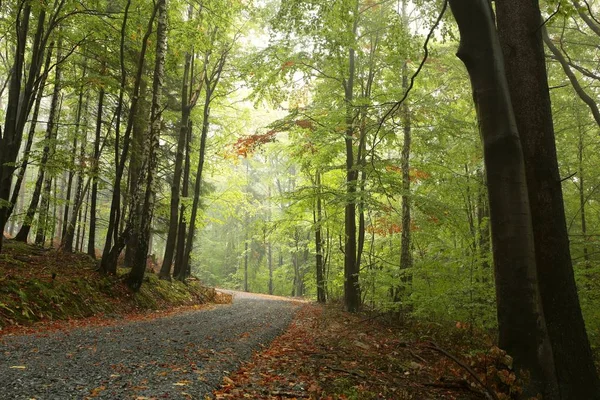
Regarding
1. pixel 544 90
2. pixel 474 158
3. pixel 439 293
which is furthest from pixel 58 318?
pixel 474 158

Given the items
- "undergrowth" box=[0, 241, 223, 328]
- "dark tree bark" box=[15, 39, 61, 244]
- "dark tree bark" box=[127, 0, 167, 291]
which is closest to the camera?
"undergrowth" box=[0, 241, 223, 328]

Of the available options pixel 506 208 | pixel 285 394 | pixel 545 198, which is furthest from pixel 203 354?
pixel 545 198

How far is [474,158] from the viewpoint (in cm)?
1253

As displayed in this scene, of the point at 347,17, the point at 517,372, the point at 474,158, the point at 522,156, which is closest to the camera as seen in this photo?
the point at 517,372

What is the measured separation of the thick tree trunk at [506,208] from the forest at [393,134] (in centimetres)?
2

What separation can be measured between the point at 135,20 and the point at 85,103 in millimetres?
7027

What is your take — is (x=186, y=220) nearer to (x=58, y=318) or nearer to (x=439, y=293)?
(x=58, y=318)

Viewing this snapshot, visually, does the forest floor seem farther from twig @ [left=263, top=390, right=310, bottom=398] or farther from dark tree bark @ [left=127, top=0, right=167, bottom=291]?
dark tree bark @ [left=127, top=0, right=167, bottom=291]

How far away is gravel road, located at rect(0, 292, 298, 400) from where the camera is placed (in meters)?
2.97

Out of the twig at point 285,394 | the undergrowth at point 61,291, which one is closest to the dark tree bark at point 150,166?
the undergrowth at point 61,291

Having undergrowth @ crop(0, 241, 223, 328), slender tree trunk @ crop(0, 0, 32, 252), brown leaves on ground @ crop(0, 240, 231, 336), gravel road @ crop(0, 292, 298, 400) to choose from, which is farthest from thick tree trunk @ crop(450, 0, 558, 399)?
slender tree trunk @ crop(0, 0, 32, 252)

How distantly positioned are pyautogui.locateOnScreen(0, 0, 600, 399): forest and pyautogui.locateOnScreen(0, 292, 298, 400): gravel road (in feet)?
10.4

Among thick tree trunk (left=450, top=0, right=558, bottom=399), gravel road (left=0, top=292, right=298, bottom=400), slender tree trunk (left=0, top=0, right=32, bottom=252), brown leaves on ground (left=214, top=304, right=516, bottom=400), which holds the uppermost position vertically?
slender tree trunk (left=0, top=0, right=32, bottom=252)

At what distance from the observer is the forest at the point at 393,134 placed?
358cm
